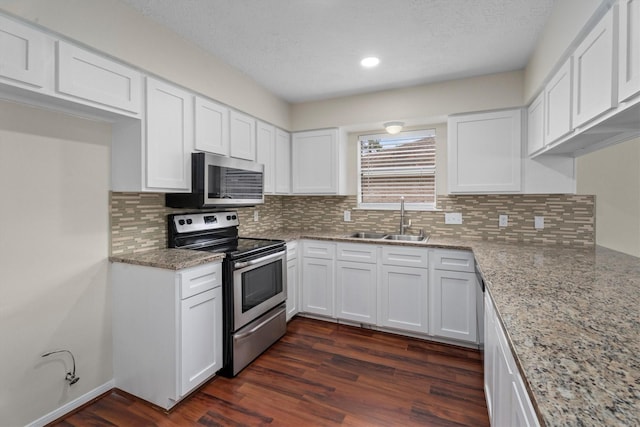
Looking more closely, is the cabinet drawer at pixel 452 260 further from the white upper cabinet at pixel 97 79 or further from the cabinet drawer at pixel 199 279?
the white upper cabinet at pixel 97 79

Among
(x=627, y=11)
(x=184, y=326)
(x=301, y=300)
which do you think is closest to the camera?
(x=627, y=11)

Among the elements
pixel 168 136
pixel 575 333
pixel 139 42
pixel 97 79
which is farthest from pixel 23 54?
pixel 575 333

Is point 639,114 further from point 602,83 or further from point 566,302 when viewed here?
point 566,302

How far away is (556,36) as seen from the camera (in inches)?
71.6

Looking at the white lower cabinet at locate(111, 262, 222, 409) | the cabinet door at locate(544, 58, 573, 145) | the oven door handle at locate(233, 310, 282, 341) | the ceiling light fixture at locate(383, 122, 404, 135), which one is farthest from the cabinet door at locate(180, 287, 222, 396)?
the cabinet door at locate(544, 58, 573, 145)

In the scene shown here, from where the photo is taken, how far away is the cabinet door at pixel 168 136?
206 cm

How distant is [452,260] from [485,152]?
3.40 feet

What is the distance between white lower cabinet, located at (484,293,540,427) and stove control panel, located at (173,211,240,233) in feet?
7.35

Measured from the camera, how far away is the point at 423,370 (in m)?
2.35

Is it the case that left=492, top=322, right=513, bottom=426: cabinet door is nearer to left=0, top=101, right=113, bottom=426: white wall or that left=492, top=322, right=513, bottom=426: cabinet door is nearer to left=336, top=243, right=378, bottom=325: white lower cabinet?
left=336, top=243, right=378, bottom=325: white lower cabinet

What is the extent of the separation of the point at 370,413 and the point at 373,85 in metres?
2.78

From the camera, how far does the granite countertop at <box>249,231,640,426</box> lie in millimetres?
625

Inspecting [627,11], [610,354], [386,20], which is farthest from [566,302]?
[386,20]

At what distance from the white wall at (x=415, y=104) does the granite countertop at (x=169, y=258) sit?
206 cm
